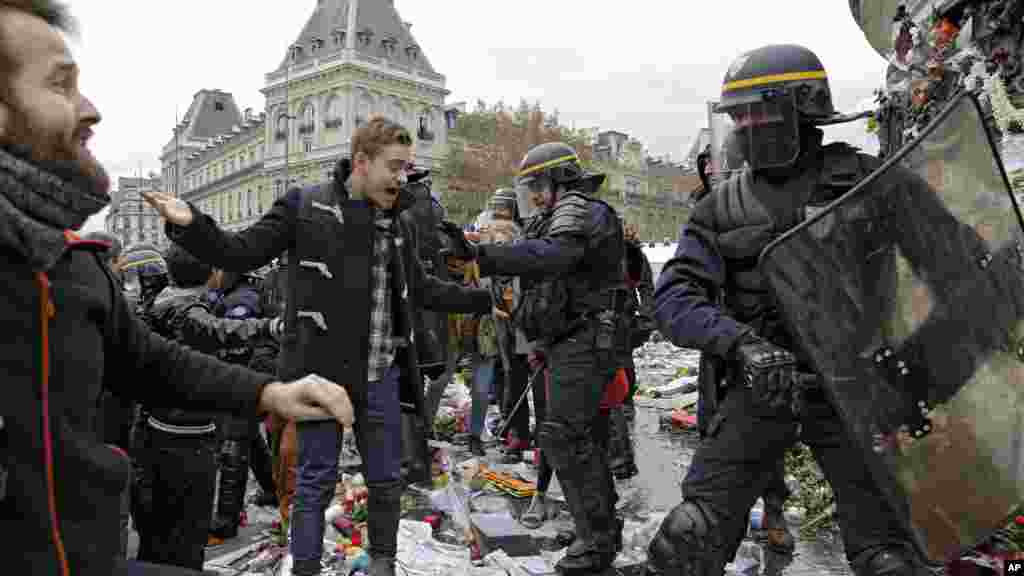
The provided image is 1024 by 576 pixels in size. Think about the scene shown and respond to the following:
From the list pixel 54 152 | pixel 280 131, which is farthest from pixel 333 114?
pixel 54 152

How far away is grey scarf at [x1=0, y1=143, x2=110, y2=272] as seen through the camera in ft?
4.11

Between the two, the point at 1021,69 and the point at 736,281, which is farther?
the point at 1021,69

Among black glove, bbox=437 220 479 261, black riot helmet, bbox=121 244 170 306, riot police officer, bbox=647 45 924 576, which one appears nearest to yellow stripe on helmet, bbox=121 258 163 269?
black riot helmet, bbox=121 244 170 306

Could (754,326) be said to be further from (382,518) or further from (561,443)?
(382,518)

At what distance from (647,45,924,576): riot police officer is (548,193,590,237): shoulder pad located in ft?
3.51

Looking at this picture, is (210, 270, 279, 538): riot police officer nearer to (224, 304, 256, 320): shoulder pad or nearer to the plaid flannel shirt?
(224, 304, 256, 320): shoulder pad

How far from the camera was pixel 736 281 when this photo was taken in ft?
9.29

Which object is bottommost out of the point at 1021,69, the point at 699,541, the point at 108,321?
the point at 699,541

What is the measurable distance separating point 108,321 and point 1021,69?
5.70 meters

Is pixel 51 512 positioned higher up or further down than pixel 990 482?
higher up

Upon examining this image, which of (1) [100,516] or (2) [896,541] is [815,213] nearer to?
(2) [896,541]

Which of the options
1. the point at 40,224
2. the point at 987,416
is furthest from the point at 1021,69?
the point at 40,224

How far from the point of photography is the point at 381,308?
3.68 m

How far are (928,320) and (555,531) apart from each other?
302cm
